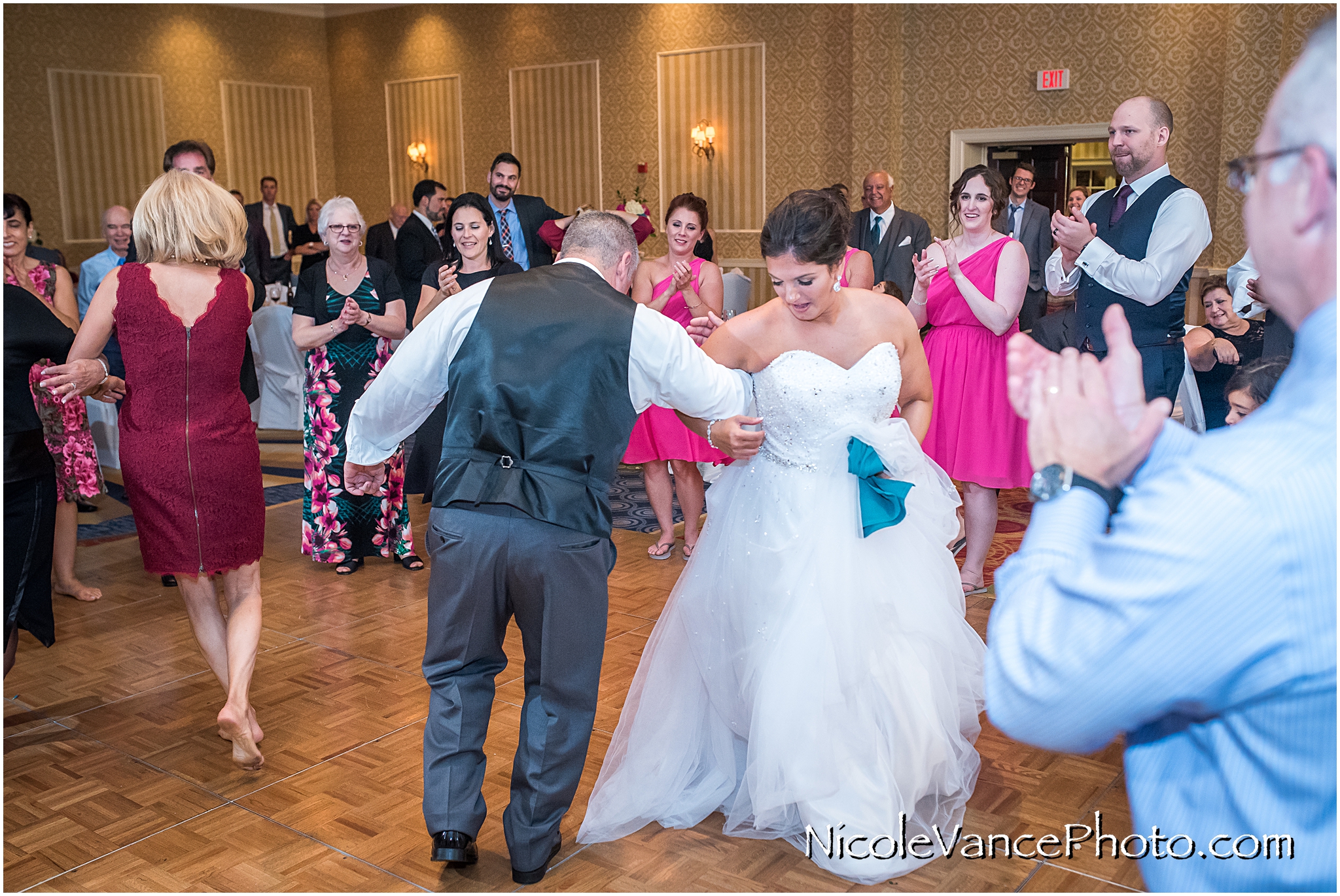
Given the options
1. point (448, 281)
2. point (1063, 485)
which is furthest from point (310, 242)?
point (1063, 485)

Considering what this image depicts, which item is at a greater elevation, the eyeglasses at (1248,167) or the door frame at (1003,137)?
the door frame at (1003,137)

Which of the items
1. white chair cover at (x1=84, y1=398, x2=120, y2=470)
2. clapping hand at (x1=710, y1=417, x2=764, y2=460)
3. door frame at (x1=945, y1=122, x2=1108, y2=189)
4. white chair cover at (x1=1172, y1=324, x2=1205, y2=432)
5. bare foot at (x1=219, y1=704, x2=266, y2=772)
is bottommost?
bare foot at (x1=219, y1=704, x2=266, y2=772)

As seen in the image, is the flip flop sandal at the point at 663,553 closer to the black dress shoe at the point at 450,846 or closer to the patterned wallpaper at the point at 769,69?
the black dress shoe at the point at 450,846

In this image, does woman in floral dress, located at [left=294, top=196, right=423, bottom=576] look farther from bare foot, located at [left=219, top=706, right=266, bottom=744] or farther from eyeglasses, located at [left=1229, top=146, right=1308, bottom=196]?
eyeglasses, located at [left=1229, top=146, right=1308, bottom=196]

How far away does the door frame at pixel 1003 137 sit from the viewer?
361 inches

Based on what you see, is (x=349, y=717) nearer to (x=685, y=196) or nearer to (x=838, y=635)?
(x=838, y=635)

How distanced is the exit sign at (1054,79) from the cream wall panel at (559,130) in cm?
493

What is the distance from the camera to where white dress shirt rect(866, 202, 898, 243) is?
7242 millimetres

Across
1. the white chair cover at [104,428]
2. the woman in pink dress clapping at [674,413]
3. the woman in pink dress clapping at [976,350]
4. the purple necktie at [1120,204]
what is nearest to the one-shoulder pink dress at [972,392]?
the woman in pink dress clapping at [976,350]

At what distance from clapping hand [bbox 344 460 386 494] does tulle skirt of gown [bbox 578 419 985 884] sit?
2.57ft

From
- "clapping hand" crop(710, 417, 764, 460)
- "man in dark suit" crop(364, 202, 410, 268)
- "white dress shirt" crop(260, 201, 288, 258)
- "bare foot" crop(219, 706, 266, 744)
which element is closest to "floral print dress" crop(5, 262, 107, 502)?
"bare foot" crop(219, 706, 266, 744)

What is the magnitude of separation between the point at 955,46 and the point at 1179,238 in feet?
23.1

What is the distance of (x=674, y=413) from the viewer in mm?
4621

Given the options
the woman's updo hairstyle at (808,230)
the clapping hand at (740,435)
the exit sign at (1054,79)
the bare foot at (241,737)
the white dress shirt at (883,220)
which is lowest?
the bare foot at (241,737)
